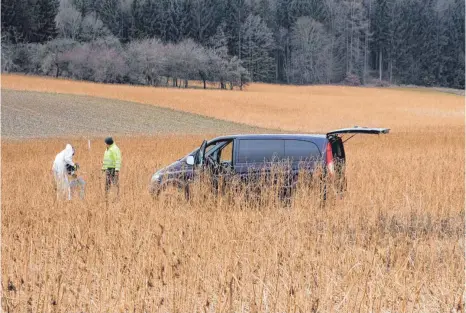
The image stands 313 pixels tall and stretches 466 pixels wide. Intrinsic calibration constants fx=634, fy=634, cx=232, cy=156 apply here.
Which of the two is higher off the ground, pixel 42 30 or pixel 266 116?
pixel 42 30

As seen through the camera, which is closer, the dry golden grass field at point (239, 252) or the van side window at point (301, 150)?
the dry golden grass field at point (239, 252)

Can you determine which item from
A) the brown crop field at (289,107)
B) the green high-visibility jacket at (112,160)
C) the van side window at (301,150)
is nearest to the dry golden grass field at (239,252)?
the green high-visibility jacket at (112,160)

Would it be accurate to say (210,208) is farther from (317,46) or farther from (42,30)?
(317,46)

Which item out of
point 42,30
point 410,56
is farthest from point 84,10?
point 410,56

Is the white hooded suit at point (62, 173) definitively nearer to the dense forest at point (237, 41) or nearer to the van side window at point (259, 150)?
the van side window at point (259, 150)

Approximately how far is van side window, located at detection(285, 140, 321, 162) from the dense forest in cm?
6939

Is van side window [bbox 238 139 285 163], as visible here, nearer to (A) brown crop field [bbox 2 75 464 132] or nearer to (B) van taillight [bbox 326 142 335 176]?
(B) van taillight [bbox 326 142 335 176]

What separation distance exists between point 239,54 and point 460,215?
101805 millimetres

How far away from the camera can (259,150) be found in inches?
418

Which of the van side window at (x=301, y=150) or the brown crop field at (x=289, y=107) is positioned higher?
the brown crop field at (x=289, y=107)

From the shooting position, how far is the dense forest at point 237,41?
8056 cm

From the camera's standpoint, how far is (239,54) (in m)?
109

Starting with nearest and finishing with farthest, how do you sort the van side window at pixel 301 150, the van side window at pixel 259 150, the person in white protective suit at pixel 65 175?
1. the van side window at pixel 301 150
2. the van side window at pixel 259 150
3. the person in white protective suit at pixel 65 175

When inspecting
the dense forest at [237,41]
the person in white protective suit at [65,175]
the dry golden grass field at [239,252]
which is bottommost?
the dry golden grass field at [239,252]
